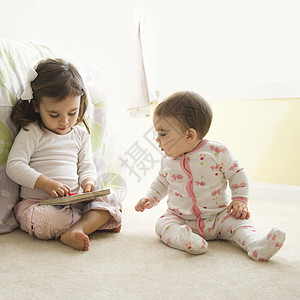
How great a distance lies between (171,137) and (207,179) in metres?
0.17

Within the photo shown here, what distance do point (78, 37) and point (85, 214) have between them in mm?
1179

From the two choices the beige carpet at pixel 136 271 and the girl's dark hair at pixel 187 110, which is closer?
the beige carpet at pixel 136 271

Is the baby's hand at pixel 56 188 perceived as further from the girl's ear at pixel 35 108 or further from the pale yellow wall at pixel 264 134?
the pale yellow wall at pixel 264 134

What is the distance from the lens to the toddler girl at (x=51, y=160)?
3.43 ft

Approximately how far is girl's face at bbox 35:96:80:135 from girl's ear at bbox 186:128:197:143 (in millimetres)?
386

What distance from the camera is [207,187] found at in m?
1.08

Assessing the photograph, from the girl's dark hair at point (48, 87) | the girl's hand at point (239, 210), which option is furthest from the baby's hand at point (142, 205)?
the girl's dark hair at point (48, 87)

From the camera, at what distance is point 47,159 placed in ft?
3.78

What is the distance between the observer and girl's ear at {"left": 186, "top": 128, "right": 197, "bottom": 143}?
105 centimetres

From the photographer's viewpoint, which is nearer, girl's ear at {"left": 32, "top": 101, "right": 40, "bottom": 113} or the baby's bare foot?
the baby's bare foot

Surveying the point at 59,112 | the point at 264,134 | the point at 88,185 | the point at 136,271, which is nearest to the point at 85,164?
the point at 88,185

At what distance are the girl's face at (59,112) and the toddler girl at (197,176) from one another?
280 mm

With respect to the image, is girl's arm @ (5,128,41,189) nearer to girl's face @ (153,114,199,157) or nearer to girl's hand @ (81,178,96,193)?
girl's hand @ (81,178,96,193)

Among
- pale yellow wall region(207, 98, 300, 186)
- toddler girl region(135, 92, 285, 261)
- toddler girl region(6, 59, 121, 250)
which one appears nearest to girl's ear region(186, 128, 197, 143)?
toddler girl region(135, 92, 285, 261)
